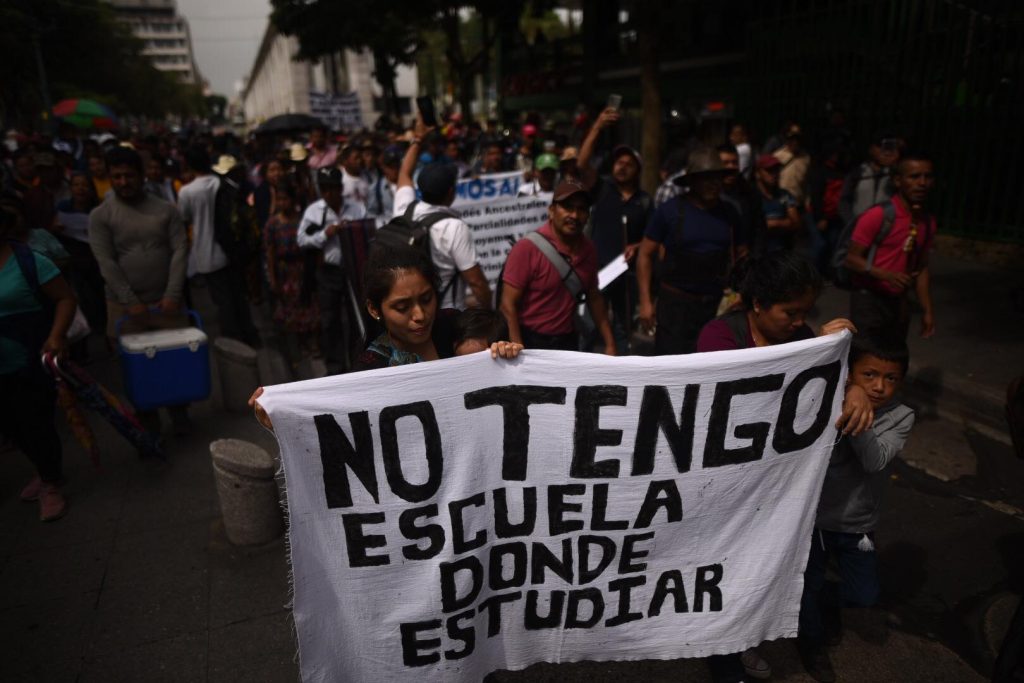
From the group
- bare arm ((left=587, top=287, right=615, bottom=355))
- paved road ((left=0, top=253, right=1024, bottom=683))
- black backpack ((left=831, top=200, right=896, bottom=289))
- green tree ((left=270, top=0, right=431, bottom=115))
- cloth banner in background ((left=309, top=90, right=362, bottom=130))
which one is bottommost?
paved road ((left=0, top=253, right=1024, bottom=683))

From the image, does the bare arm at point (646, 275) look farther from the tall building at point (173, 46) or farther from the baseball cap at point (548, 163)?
the tall building at point (173, 46)

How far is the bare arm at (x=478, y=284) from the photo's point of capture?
14.2 ft

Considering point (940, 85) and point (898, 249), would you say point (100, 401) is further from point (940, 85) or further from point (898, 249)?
point (940, 85)

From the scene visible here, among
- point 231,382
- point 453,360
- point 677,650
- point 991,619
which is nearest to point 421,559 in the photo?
point 453,360

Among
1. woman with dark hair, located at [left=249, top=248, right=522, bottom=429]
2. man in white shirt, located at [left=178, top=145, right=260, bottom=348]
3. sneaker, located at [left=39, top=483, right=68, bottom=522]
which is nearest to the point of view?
woman with dark hair, located at [left=249, top=248, right=522, bottom=429]

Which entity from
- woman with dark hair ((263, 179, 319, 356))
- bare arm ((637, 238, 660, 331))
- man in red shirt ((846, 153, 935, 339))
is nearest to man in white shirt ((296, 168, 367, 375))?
woman with dark hair ((263, 179, 319, 356))

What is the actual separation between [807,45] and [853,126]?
152 cm

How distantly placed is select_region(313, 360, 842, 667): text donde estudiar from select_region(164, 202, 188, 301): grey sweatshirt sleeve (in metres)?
3.32

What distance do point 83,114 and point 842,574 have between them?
71.3 feet

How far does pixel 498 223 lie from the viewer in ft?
18.9

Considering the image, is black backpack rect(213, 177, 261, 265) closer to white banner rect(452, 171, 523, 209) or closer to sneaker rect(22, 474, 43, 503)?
white banner rect(452, 171, 523, 209)

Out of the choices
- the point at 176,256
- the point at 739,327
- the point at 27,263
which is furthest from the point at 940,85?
the point at 27,263

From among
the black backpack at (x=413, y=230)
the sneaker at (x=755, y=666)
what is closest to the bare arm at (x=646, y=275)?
the black backpack at (x=413, y=230)

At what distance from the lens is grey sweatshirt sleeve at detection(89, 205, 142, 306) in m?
4.79
